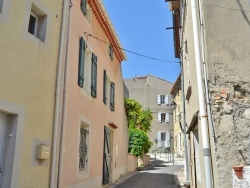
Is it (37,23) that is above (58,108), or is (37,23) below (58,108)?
above

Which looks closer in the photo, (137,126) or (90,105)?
(90,105)

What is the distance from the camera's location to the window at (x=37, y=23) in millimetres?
6349

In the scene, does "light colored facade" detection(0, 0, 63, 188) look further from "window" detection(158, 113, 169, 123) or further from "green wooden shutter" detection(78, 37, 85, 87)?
"window" detection(158, 113, 169, 123)

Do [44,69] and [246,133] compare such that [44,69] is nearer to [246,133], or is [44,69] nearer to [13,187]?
[13,187]

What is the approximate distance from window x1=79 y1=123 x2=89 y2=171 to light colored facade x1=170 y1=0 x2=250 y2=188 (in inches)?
169

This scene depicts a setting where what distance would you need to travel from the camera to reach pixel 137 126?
84.7ft

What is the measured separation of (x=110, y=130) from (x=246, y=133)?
328 inches

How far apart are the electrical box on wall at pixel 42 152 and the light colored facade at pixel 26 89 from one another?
0.02 meters

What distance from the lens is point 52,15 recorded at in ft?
22.6

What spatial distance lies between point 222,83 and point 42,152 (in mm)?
3828

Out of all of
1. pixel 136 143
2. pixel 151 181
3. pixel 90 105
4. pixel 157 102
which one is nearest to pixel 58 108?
pixel 90 105

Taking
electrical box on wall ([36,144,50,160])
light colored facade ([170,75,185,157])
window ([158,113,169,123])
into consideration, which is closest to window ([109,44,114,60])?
electrical box on wall ([36,144,50,160])

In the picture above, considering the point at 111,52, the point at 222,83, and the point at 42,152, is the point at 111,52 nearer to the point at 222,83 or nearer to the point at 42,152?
the point at 42,152

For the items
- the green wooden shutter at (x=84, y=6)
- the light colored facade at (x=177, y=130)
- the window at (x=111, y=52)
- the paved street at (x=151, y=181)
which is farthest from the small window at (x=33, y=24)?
the light colored facade at (x=177, y=130)
